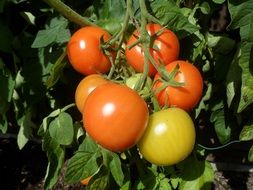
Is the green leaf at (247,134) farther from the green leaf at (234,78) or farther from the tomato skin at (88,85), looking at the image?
the tomato skin at (88,85)

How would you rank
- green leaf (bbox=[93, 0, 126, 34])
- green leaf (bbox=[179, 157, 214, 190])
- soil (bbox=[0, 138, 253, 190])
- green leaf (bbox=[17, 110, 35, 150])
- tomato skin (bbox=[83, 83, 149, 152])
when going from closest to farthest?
tomato skin (bbox=[83, 83, 149, 152]) → green leaf (bbox=[93, 0, 126, 34]) → green leaf (bbox=[179, 157, 214, 190]) → green leaf (bbox=[17, 110, 35, 150]) → soil (bbox=[0, 138, 253, 190])

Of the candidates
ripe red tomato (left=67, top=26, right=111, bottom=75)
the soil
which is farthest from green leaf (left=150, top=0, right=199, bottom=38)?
the soil

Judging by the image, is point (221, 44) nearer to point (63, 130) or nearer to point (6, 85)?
Result: point (63, 130)

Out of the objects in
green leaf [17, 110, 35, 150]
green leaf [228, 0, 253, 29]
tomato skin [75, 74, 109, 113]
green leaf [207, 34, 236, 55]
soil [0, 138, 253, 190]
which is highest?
green leaf [228, 0, 253, 29]

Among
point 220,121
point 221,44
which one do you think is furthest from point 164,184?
point 221,44

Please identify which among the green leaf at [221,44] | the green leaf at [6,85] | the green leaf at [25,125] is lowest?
the green leaf at [25,125]

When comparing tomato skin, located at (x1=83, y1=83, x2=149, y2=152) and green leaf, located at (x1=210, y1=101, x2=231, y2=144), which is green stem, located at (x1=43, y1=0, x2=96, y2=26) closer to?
tomato skin, located at (x1=83, y1=83, x2=149, y2=152)

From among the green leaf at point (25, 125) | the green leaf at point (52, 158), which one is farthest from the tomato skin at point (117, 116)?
the green leaf at point (25, 125)
